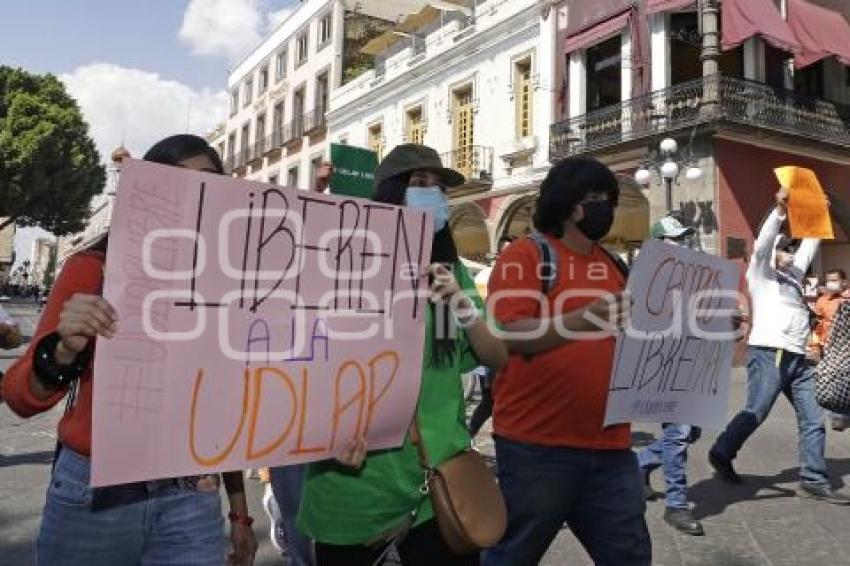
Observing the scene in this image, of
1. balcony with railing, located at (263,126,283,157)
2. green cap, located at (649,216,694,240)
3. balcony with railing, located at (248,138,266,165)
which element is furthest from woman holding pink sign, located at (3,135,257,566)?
balcony with railing, located at (248,138,266,165)

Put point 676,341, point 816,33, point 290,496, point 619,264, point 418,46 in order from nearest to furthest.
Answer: point 619,264 < point 676,341 < point 290,496 < point 816,33 < point 418,46

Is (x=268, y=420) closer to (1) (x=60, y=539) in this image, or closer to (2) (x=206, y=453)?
(2) (x=206, y=453)

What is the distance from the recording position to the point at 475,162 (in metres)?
20.0

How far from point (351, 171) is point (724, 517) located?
3.03 meters

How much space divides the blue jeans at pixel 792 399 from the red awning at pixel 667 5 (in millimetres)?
11441

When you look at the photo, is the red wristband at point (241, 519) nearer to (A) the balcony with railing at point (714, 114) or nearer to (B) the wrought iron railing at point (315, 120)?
(A) the balcony with railing at point (714, 114)

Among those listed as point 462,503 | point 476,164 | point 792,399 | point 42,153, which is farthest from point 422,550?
point 42,153

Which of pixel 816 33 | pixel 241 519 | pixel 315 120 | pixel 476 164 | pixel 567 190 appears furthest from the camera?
pixel 315 120

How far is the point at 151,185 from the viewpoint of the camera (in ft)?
5.36

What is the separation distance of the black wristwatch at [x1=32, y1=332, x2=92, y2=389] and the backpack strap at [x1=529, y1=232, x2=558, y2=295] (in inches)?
52.6

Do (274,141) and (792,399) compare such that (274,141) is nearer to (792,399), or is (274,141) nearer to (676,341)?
(792,399)

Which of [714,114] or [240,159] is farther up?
[240,159]

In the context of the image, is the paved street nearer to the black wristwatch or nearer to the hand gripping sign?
the hand gripping sign

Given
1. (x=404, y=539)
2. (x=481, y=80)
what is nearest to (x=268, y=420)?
(x=404, y=539)
